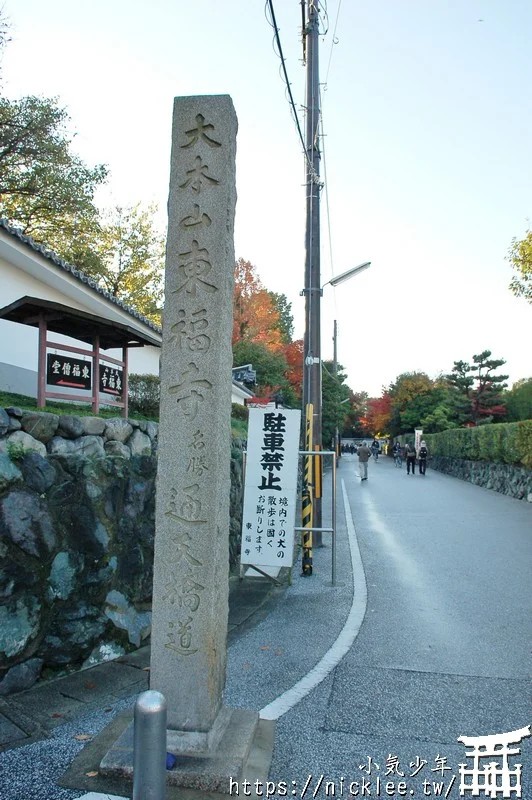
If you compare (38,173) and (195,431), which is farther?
(38,173)

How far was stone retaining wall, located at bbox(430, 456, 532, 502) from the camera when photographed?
20.4 m

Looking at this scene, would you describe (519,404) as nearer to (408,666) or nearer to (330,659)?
(408,666)

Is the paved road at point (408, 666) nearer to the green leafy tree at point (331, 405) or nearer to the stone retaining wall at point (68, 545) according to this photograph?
the stone retaining wall at point (68, 545)

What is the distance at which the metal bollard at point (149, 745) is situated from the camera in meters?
2.44

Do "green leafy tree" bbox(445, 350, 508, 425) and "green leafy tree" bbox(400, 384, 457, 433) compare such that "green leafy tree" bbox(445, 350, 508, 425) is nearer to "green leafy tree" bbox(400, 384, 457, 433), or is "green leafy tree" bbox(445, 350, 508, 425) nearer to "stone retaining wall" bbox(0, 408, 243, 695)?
"green leafy tree" bbox(400, 384, 457, 433)

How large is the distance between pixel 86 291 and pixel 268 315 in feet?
87.5

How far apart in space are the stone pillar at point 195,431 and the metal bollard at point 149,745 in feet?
3.47

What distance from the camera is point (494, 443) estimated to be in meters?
24.7

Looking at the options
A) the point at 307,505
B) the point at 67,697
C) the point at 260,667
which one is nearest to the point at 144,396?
the point at 307,505

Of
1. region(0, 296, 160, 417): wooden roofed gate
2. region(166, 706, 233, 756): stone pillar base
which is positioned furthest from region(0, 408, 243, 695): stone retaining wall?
region(0, 296, 160, 417): wooden roofed gate

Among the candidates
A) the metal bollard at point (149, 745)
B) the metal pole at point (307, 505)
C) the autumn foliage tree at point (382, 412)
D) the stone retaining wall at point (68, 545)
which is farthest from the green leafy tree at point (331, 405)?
the metal bollard at point (149, 745)

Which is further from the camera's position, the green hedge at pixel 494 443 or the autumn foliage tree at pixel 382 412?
the autumn foliage tree at pixel 382 412

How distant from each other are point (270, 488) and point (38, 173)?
59.8 feet

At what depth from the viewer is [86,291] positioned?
1386 centimetres
